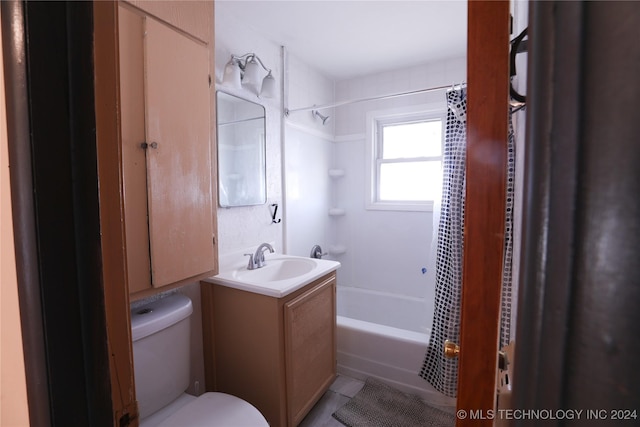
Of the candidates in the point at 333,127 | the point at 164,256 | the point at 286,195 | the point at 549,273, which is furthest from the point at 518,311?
the point at 333,127

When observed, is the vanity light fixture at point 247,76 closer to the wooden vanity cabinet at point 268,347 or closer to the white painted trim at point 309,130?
the white painted trim at point 309,130

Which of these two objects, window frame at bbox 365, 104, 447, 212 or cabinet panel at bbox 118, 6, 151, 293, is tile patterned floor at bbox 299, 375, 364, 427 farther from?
window frame at bbox 365, 104, 447, 212

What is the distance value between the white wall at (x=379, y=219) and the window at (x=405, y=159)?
9 centimetres

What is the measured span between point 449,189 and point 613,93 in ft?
5.19

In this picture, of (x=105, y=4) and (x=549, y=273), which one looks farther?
(x=105, y=4)

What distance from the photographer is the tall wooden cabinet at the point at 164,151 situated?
3.34 ft

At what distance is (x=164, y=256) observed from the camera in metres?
1.13

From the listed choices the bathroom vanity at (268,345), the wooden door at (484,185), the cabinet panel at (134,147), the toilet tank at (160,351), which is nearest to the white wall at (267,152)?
the bathroom vanity at (268,345)

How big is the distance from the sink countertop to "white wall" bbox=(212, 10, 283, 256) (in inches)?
4.4

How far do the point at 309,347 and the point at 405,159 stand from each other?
1.96 meters

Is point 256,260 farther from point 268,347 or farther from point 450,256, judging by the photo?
point 450,256

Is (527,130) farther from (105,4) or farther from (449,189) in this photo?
(449,189)

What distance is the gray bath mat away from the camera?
63.5 inches

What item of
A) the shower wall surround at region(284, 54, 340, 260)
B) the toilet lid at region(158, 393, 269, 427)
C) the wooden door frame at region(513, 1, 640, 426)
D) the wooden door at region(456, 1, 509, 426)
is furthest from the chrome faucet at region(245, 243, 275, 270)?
the wooden door frame at region(513, 1, 640, 426)
